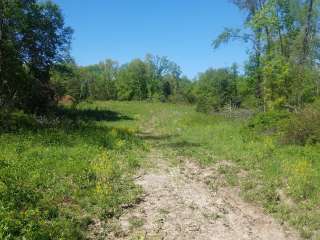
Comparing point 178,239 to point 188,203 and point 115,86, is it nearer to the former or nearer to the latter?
point 188,203

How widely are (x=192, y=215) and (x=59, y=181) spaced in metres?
3.63

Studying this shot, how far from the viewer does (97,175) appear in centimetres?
1223

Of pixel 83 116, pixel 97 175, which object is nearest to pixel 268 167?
pixel 97 175

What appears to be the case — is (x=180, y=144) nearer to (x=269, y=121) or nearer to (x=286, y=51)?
(x=269, y=121)

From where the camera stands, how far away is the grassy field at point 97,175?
8695 millimetres

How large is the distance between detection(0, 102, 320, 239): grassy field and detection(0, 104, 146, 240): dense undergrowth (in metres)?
0.02

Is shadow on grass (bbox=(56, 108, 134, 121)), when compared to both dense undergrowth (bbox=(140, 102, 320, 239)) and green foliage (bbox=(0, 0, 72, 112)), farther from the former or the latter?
dense undergrowth (bbox=(140, 102, 320, 239))

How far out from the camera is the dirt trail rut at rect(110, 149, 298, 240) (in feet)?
29.3

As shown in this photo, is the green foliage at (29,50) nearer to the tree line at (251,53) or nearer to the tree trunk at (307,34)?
the tree line at (251,53)

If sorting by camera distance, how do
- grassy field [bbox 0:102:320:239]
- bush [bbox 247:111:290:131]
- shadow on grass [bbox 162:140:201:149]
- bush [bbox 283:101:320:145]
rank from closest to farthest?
grassy field [bbox 0:102:320:239], bush [bbox 283:101:320:145], shadow on grass [bbox 162:140:201:149], bush [bbox 247:111:290:131]

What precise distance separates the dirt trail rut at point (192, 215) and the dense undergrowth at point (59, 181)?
59cm

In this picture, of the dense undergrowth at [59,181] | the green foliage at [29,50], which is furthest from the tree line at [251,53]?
the dense undergrowth at [59,181]

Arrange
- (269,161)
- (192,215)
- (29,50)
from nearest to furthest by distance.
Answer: (192,215)
(269,161)
(29,50)

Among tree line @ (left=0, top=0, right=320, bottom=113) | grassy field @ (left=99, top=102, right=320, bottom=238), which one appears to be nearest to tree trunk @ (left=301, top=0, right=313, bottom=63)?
tree line @ (left=0, top=0, right=320, bottom=113)
